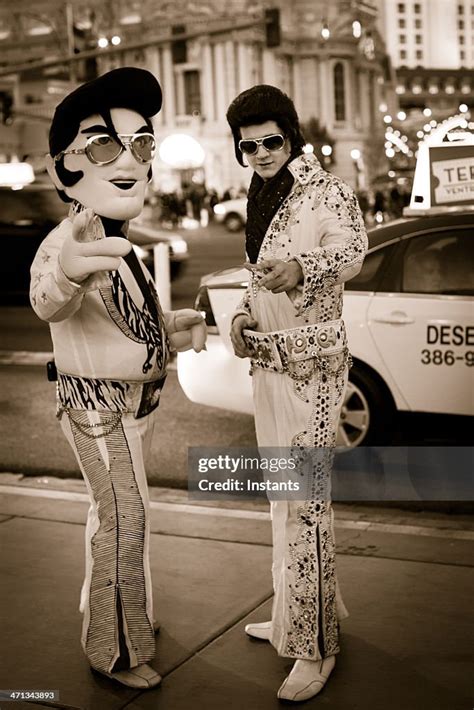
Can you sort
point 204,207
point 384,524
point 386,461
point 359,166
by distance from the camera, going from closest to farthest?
point 384,524
point 386,461
point 204,207
point 359,166

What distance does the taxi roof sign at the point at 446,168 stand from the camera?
5.73 metres

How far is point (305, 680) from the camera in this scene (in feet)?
11.7

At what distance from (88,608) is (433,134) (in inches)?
137

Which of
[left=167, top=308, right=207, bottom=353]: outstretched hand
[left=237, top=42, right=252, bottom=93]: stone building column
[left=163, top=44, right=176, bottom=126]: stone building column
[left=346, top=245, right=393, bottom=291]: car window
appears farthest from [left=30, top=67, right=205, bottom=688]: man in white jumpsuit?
[left=163, top=44, right=176, bottom=126]: stone building column

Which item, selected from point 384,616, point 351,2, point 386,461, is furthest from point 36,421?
point 351,2

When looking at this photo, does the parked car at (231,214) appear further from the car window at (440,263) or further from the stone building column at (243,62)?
the stone building column at (243,62)

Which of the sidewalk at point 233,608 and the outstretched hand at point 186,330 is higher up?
the outstretched hand at point 186,330

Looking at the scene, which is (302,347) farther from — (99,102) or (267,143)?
(99,102)

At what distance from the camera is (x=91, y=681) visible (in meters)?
3.72

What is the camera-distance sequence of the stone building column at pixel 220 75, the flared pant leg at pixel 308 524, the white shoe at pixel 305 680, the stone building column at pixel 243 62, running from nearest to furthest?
the white shoe at pixel 305 680 → the flared pant leg at pixel 308 524 → the stone building column at pixel 243 62 → the stone building column at pixel 220 75

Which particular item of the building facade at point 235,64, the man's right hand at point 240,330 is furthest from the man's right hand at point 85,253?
the building facade at point 235,64

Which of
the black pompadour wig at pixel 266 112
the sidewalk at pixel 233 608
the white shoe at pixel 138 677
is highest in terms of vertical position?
the black pompadour wig at pixel 266 112

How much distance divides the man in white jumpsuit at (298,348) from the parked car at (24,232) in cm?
1219

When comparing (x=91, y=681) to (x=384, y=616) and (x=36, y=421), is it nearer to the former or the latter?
(x=384, y=616)
